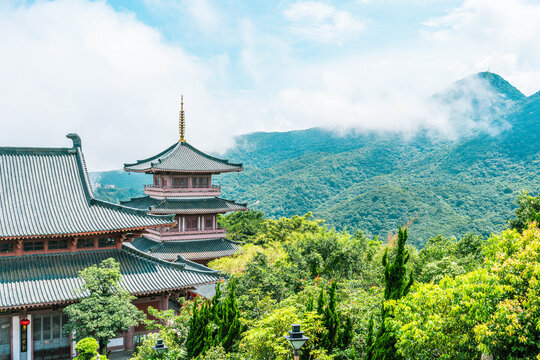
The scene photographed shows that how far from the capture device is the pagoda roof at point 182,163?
29.8m

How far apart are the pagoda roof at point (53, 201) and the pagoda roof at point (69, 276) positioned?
1.41 meters

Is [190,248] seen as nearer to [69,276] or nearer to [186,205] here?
[186,205]

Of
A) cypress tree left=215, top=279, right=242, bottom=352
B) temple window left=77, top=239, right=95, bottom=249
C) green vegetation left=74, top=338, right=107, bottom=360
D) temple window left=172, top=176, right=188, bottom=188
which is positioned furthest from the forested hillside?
green vegetation left=74, top=338, right=107, bottom=360

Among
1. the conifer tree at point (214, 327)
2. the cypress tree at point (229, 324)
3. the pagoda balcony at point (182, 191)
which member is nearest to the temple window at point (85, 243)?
the conifer tree at point (214, 327)

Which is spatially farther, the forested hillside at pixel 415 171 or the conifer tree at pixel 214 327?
the forested hillside at pixel 415 171

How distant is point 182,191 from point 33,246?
13.0 metres

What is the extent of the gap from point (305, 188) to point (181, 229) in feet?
294

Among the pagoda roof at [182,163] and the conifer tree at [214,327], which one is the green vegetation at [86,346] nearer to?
the conifer tree at [214,327]

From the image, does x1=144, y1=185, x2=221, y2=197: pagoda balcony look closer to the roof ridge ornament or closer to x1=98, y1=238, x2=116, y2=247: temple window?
the roof ridge ornament

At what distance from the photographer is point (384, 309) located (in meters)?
12.4

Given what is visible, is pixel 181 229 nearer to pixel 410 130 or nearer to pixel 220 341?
pixel 220 341

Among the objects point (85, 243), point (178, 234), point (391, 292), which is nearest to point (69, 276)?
point (85, 243)

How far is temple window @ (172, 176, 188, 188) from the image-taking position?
3107 cm

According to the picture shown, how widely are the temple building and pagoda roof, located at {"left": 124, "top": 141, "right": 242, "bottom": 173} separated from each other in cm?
792
